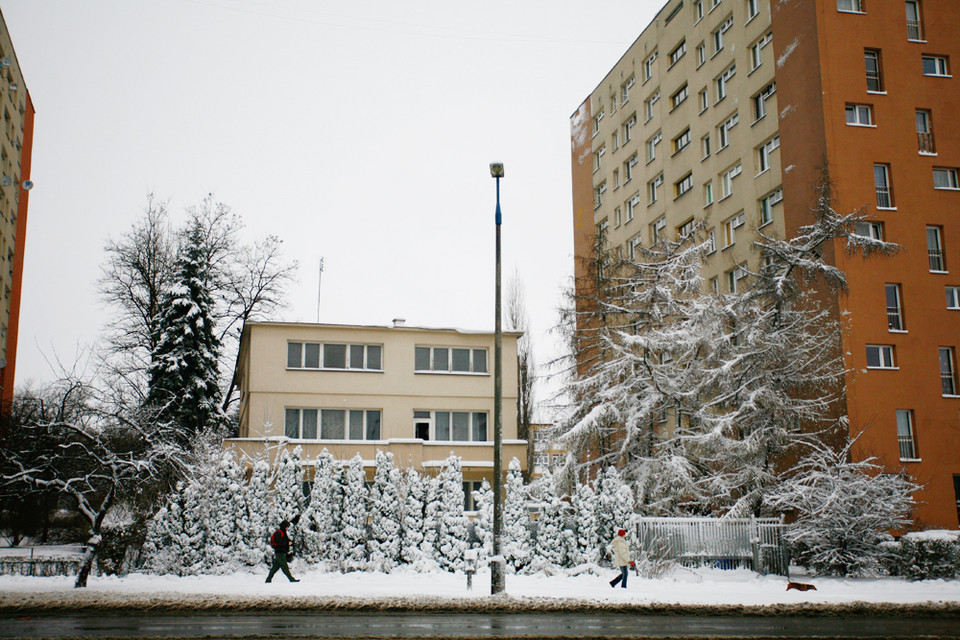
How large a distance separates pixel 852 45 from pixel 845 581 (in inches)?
844

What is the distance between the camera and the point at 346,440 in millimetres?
31984

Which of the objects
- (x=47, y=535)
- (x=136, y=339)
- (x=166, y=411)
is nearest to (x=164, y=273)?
(x=136, y=339)

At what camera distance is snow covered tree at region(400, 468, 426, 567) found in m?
22.3

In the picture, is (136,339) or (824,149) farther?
(136,339)

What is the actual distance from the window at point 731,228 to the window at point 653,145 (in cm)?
920

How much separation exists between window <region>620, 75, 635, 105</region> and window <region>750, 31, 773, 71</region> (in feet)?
42.8

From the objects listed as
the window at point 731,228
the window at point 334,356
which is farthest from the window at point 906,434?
the window at point 334,356

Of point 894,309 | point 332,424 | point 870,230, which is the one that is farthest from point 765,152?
point 332,424

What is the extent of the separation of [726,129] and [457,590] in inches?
1130

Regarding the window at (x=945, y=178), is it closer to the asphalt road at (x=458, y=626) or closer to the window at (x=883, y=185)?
the window at (x=883, y=185)

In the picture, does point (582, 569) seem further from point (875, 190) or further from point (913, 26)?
point (913, 26)

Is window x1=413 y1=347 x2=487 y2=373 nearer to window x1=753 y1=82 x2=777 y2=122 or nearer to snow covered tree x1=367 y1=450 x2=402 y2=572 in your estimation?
snow covered tree x1=367 y1=450 x2=402 y2=572

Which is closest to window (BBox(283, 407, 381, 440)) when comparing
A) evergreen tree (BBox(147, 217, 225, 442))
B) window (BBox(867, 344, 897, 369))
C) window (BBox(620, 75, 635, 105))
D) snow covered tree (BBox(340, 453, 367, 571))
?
evergreen tree (BBox(147, 217, 225, 442))

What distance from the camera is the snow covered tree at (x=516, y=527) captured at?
2184 centimetres
